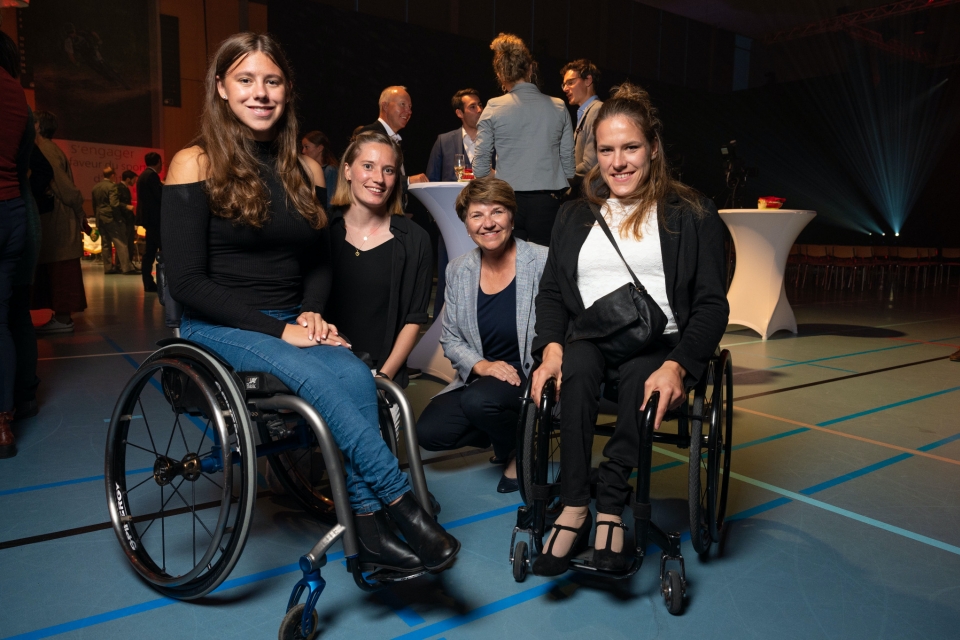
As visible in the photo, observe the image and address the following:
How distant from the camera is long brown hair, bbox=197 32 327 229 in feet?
4.91

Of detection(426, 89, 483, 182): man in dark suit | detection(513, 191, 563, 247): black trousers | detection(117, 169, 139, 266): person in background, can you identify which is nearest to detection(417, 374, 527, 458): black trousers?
detection(513, 191, 563, 247): black trousers

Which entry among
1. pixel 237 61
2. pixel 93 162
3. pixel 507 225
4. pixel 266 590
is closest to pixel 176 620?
pixel 266 590

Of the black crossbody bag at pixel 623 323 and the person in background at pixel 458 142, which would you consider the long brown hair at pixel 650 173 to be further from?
the person in background at pixel 458 142

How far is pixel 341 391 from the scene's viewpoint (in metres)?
1.39

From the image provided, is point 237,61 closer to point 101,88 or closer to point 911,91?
point 101,88

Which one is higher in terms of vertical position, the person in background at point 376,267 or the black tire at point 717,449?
the person in background at point 376,267

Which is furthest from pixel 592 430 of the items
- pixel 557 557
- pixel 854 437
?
pixel 854 437

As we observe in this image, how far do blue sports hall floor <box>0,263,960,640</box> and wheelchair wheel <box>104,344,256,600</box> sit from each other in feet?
0.29

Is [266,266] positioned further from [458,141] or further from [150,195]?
[150,195]

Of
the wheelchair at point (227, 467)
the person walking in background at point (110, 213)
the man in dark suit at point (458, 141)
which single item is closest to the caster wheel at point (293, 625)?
the wheelchair at point (227, 467)

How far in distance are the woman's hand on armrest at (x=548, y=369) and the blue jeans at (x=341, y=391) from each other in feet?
1.21

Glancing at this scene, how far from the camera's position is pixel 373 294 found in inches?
83.2

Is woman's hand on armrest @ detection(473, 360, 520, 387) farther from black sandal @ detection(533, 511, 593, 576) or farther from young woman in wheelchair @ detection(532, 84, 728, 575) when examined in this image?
black sandal @ detection(533, 511, 593, 576)

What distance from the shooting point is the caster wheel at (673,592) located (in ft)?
4.59
